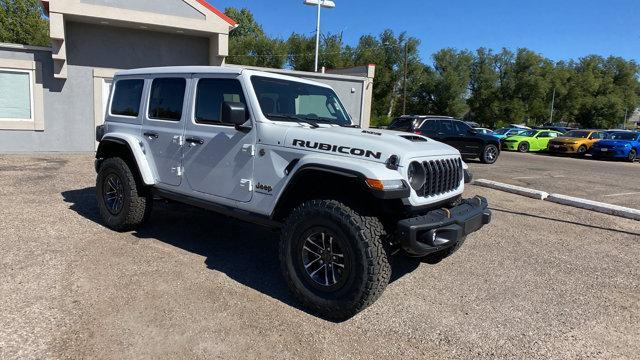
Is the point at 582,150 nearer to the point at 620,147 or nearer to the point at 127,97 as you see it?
the point at 620,147

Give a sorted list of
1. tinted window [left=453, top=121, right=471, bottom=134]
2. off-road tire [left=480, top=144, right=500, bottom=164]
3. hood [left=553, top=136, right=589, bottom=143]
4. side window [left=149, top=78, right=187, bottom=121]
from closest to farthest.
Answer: side window [left=149, top=78, right=187, bottom=121]
tinted window [left=453, top=121, right=471, bottom=134]
off-road tire [left=480, top=144, right=500, bottom=164]
hood [left=553, top=136, right=589, bottom=143]

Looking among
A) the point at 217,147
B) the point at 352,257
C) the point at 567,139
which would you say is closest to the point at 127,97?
the point at 217,147

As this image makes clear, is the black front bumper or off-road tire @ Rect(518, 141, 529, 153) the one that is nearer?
the black front bumper

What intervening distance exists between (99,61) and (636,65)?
7531 cm

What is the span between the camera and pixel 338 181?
146 inches

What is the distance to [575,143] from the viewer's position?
79.3ft

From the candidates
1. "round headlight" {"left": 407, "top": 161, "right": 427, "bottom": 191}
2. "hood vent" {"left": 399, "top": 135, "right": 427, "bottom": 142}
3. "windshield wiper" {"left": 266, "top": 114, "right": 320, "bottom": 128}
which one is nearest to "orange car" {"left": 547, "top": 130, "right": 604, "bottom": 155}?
"hood vent" {"left": 399, "top": 135, "right": 427, "bottom": 142}

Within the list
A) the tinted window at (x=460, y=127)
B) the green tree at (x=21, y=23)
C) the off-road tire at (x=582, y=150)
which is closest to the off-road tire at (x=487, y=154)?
the tinted window at (x=460, y=127)

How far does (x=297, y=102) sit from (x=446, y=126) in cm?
1199

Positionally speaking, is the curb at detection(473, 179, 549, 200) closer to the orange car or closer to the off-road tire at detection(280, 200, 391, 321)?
the off-road tire at detection(280, 200, 391, 321)

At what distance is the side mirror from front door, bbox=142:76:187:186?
105 centimetres

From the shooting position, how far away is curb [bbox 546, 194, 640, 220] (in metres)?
7.72

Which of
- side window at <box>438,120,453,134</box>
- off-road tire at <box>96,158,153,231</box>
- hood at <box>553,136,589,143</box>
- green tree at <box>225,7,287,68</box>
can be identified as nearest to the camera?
off-road tire at <box>96,158,153,231</box>

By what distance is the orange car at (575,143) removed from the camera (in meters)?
24.2
